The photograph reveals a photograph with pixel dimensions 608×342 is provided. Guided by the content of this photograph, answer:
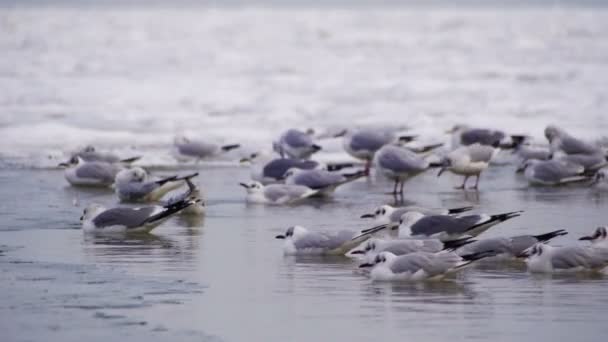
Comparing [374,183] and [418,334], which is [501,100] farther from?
[418,334]

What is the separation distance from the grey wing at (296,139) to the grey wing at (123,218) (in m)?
6.12

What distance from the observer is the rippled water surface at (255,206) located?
729 cm

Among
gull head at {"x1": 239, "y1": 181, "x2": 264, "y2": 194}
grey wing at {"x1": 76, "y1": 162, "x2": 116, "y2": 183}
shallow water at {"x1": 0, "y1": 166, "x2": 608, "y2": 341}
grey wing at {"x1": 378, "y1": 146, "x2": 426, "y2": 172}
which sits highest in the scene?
grey wing at {"x1": 378, "y1": 146, "x2": 426, "y2": 172}

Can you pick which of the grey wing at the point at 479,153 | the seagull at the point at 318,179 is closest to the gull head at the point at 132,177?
the seagull at the point at 318,179

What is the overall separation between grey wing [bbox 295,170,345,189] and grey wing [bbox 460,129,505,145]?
141 inches

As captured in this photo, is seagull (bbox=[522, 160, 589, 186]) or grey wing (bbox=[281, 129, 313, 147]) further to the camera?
grey wing (bbox=[281, 129, 313, 147])

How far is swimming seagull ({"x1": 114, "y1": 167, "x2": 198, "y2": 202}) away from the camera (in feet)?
42.7

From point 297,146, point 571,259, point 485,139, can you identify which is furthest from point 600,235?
point 297,146

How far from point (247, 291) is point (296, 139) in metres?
8.70

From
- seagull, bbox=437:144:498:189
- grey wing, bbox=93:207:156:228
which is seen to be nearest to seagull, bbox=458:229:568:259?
grey wing, bbox=93:207:156:228

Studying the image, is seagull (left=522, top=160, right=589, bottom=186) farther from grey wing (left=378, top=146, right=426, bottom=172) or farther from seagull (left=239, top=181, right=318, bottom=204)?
seagull (left=239, top=181, right=318, bottom=204)

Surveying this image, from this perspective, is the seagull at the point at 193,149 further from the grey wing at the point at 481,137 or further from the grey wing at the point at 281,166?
the grey wing at the point at 481,137

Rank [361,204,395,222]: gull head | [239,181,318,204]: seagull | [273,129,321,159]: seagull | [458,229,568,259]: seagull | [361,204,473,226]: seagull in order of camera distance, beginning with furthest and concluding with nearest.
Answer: [273,129,321,159]: seagull < [239,181,318,204]: seagull < [361,204,395,222]: gull head < [361,204,473,226]: seagull < [458,229,568,259]: seagull

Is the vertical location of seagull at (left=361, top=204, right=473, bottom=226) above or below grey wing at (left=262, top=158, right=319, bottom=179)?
below
